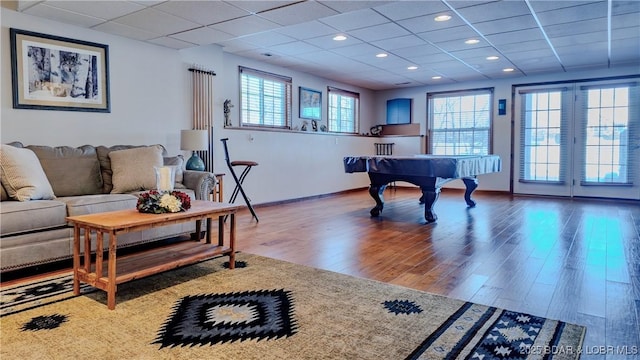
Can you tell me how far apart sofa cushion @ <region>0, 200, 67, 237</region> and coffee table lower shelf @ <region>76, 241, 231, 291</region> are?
0.45 m

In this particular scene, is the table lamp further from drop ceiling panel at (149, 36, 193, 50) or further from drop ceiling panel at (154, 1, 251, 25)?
drop ceiling panel at (154, 1, 251, 25)

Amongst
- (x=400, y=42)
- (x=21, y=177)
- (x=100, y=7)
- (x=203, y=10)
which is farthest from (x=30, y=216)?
(x=400, y=42)

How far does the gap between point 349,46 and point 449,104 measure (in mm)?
4011

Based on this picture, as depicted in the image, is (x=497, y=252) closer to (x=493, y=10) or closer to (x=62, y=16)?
(x=493, y=10)

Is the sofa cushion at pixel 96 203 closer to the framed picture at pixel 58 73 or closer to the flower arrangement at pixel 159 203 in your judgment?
the flower arrangement at pixel 159 203

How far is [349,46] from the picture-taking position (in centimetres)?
546

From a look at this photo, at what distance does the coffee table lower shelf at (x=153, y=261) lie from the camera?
2.36 meters

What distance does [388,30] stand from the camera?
4699 millimetres

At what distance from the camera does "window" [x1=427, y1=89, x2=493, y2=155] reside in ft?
27.1

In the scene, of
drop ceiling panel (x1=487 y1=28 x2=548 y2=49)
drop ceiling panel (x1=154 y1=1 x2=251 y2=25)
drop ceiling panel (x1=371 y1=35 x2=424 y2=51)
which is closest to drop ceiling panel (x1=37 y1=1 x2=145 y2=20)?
drop ceiling panel (x1=154 y1=1 x2=251 y2=25)

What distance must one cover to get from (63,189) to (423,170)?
361 cm

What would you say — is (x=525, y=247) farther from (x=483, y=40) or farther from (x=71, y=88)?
(x=71, y=88)

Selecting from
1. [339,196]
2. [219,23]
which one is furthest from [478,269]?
[339,196]

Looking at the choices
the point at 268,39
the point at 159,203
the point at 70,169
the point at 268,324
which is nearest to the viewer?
the point at 268,324
